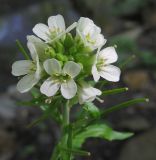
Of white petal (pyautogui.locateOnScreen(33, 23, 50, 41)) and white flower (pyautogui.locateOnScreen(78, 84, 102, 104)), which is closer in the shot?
white flower (pyautogui.locateOnScreen(78, 84, 102, 104))

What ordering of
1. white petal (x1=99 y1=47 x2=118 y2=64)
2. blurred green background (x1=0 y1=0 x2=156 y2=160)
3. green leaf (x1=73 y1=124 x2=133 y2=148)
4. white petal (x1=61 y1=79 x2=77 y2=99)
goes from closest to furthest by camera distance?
white petal (x1=61 y1=79 x2=77 y2=99) < white petal (x1=99 y1=47 x2=118 y2=64) < green leaf (x1=73 y1=124 x2=133 y2=148) < blurred green background (x1=0 y1=0 x2=156 y2=160)

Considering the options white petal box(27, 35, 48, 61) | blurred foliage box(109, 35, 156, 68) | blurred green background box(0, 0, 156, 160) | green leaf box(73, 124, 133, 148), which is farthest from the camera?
blurred foliage box(109, 35, 156, 68)

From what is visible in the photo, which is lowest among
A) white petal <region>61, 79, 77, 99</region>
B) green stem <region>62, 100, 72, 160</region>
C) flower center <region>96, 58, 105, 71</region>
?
green stem <region>62, 100, 72, 160</region>

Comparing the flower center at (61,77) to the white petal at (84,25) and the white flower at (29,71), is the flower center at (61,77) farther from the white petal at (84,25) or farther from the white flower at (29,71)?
the white petal at (84,25)

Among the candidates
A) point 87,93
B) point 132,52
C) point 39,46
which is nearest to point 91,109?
point 87,93

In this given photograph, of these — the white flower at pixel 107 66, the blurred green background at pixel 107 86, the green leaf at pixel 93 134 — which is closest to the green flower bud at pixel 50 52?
the white flower at pixel 107 66

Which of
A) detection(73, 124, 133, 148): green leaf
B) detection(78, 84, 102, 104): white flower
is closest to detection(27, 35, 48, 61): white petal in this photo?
detection(78, 84, 102, 104): white flower

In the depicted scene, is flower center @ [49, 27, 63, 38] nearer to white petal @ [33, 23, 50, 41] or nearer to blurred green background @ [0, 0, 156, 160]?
white petal @ [33, 23, 50, 41]
